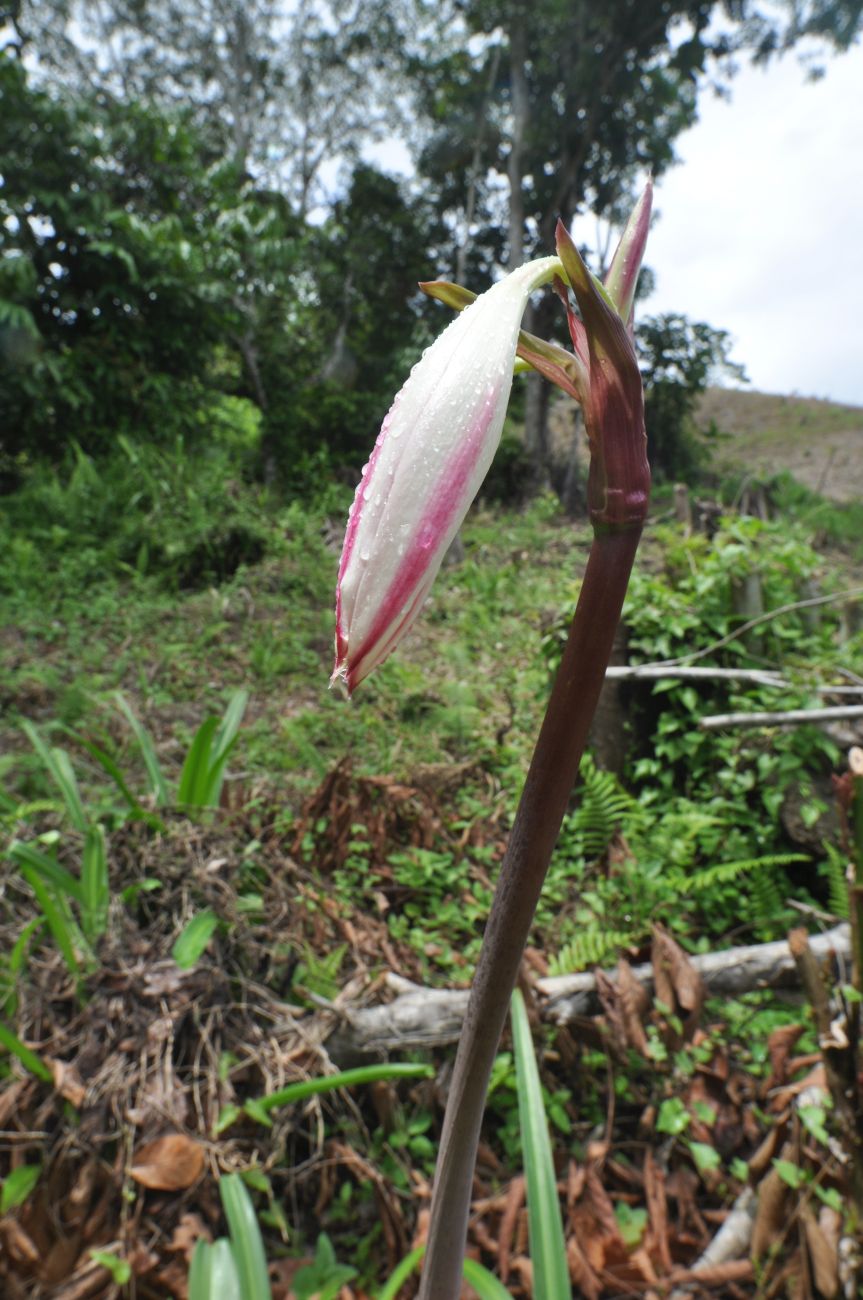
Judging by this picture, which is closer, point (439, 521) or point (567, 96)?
point (439, 521)

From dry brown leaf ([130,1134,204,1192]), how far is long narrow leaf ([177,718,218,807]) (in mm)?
849

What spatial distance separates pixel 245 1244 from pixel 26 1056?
0.63 m

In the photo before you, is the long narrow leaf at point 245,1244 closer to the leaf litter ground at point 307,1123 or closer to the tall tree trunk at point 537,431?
the leaf litter ground at point 307,1123

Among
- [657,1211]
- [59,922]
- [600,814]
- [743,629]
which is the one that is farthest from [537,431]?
[657,1211]

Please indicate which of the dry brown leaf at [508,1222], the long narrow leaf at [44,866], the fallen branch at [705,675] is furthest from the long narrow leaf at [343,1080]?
the fallen branch at [705,675]

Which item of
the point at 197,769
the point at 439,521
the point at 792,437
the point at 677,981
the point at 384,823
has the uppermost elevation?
the point at 792,437

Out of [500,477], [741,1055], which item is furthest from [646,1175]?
[500,477]

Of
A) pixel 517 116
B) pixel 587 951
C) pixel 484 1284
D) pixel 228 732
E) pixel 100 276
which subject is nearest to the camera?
pixel 484 1284

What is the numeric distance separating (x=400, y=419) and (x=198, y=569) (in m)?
5.48

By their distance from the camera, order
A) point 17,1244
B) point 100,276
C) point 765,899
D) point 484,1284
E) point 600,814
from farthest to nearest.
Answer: point 100,276
point 600,814
point 765,899
point 17,1244
point 484,1284

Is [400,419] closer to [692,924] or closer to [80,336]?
[692,924]

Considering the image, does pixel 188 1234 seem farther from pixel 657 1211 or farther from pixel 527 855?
pixel 527 855

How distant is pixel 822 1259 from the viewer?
1.16m

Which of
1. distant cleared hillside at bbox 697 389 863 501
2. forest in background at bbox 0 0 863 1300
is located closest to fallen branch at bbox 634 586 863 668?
forest in background at bbox 0 0 863 1300
